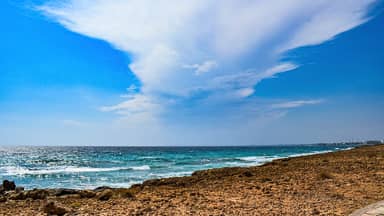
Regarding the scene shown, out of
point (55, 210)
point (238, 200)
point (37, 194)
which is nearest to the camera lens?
point (55, 210)

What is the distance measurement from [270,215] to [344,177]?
685cm

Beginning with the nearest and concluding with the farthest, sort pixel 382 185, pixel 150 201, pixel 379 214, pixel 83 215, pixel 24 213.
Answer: pixel 379 214
pixel 83 215
pixel 24 213
pixel 150 201
pixel 382 185

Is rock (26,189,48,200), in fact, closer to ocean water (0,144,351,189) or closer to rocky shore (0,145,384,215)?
rocky shore (0,145,384,215)

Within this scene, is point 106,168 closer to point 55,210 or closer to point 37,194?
point 37,194

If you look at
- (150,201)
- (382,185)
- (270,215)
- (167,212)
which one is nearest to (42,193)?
(150,201)

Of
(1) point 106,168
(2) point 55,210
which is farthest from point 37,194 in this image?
(1) point 106,168

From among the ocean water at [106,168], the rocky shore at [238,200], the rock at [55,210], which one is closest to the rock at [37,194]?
the rocky shore at [238,200]

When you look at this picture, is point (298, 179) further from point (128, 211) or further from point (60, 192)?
point (60, 192)

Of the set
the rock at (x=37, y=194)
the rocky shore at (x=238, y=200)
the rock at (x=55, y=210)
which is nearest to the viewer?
the rocky shore at (x=238, y=200)

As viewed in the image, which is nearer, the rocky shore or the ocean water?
the rocky shore

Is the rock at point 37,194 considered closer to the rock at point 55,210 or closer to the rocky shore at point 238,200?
the rocky shore at point 238,200

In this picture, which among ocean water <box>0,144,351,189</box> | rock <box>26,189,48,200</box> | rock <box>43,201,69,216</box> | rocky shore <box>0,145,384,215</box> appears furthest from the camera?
ocean water <box>0,144,351,189</box>

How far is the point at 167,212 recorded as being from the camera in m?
8.39

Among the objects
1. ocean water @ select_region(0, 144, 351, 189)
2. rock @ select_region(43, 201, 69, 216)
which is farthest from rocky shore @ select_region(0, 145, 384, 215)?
ocean water @ select_region(0, 144, 351, 189)
